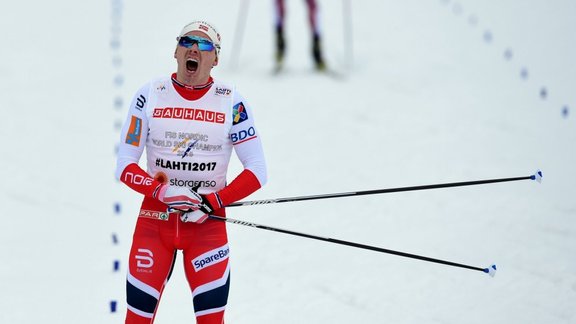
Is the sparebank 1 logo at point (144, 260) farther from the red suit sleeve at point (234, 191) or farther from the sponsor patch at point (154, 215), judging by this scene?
the red suit sleeve at point (234, 191)

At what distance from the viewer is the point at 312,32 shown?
12.9m

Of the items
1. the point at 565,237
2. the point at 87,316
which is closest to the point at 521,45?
the point at 565,237

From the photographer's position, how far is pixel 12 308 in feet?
21.3

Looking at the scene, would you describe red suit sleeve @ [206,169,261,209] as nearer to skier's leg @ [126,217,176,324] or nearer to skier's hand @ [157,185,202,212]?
skier's hand @ [157,185,202,212]

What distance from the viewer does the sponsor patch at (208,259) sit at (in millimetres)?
4828

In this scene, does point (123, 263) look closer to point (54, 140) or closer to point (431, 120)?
point (54, 140)

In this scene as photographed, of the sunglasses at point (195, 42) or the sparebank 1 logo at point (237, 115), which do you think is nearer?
the sunglasses at point (195, 42)

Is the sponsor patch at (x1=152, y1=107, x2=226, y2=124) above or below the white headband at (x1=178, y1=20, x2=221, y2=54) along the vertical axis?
below

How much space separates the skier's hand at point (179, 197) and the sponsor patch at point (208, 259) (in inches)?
10.5

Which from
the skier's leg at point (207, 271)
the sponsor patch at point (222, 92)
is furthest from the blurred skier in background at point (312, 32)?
the skier's leg at point (207, 271)

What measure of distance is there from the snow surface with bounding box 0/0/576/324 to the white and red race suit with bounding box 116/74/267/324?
1666 mm

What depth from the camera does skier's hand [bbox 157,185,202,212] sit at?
471 centimetres

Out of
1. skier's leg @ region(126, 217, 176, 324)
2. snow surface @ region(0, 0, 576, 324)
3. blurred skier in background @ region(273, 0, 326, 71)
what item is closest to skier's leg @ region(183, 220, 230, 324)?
skier's leg @ region(126, 217, 176, 324)

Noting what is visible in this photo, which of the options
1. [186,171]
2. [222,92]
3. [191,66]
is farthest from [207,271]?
[191,66]
